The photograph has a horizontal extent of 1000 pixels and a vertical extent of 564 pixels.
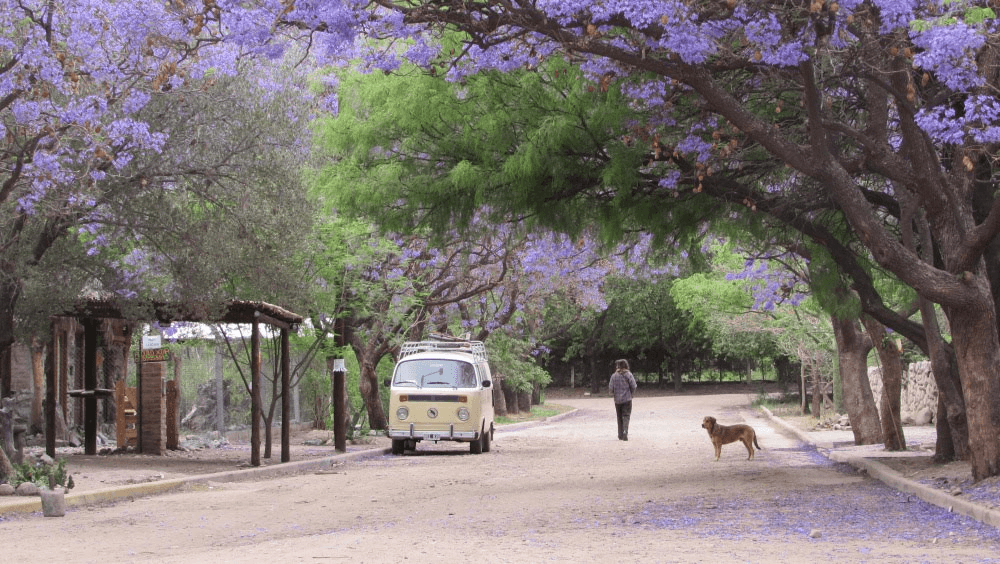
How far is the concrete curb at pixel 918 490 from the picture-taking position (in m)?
10.3

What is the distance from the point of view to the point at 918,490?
42.3 ft

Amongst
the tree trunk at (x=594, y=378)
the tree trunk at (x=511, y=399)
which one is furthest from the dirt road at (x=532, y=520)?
the tree trunk at (x=594, y=378)

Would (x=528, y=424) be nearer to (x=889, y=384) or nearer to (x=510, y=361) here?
(x=510, y=361)

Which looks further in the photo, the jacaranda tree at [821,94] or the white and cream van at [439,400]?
the white and cream van at [439,400]

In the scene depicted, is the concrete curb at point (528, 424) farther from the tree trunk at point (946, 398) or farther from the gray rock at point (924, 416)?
the tree trunk at point (946, 398)

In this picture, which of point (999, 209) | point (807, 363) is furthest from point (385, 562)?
point (807, 363)

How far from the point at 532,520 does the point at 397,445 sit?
1372 centimetres

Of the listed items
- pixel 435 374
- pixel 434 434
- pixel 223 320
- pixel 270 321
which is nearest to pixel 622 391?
pixel 435 374

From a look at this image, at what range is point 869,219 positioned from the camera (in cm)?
1234

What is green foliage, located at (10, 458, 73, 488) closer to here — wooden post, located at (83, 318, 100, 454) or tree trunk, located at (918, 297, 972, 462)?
wooden post, located at (83, 318, 100, 454)

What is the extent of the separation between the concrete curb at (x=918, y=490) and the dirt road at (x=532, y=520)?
151 millimetres

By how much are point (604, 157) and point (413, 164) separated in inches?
95.0

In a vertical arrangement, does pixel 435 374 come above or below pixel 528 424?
above

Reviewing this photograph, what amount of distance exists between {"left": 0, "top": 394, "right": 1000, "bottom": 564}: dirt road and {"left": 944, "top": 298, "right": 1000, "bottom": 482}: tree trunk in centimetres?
104
